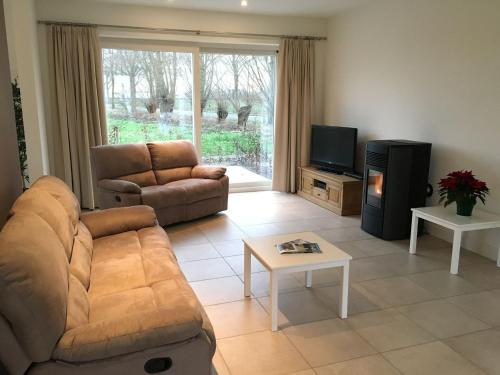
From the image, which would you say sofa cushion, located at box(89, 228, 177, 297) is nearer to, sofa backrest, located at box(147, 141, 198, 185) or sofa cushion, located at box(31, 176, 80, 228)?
sofa cushion, located at box(31, 176, 80, 228)

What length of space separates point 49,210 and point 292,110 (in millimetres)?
4549

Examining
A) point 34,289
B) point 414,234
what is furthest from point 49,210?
point 414,234

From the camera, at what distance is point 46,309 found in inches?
61.9

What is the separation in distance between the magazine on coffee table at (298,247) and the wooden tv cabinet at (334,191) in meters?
2.41

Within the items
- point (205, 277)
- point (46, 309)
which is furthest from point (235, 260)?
point (46, 309)

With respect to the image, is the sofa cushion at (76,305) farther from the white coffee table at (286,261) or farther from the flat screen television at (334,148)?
the flat screen television at (334,148)

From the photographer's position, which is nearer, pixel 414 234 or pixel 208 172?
pixel 414 234

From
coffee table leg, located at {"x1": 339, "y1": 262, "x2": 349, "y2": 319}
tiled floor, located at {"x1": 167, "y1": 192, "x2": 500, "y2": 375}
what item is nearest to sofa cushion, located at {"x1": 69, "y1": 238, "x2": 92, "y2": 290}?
tiled floor, located at {"x1": 167, "y1": 192, "x2": 500, "y2": 375}

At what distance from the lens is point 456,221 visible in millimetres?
3523

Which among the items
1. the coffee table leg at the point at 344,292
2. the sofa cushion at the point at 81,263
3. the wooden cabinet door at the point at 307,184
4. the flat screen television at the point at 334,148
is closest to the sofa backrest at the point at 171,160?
the wooden cabinet door at the point at 307,184

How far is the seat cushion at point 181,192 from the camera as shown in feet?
15.0

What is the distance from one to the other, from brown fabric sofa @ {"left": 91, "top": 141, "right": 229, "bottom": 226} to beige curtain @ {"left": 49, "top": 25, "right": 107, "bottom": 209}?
691 mm

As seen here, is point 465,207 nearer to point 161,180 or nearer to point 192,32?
Answer: point 161,180

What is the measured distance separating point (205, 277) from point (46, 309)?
1917 mm
